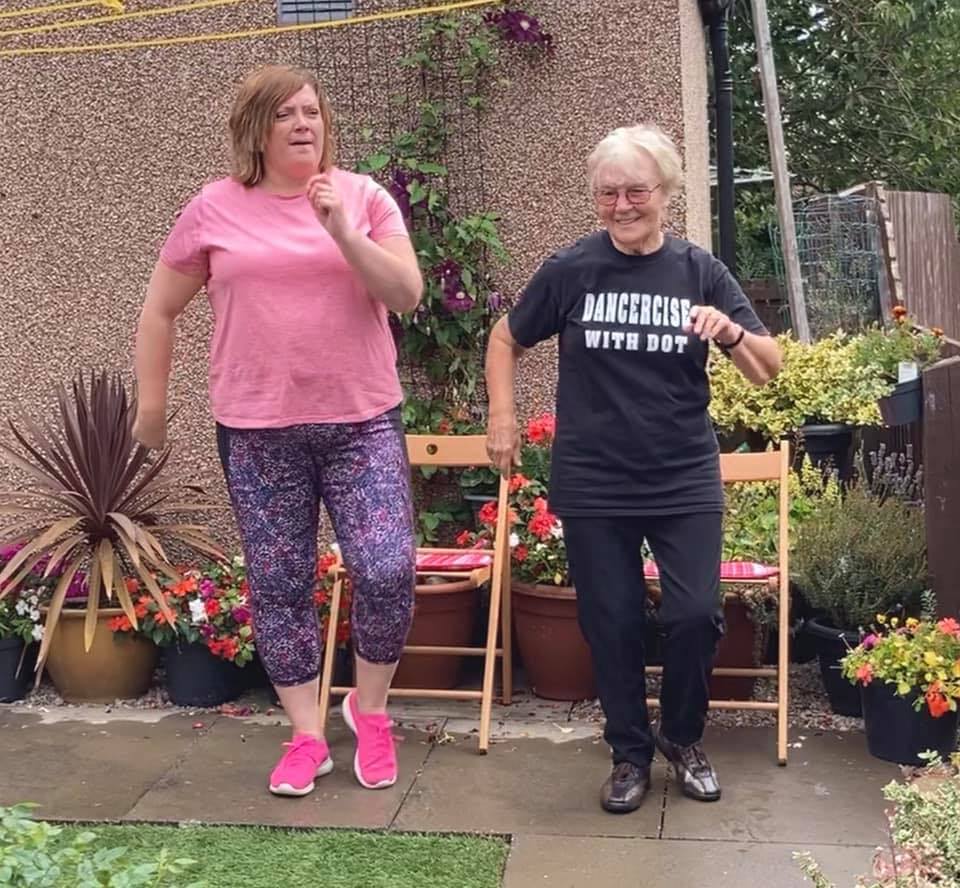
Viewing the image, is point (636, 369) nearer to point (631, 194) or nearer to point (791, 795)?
point (631, 194)

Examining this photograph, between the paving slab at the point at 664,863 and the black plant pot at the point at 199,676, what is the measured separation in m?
1.61

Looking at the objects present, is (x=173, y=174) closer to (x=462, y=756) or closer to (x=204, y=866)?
(x=462, y=756)

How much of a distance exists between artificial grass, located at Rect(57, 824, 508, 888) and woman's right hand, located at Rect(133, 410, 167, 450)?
1.05 metres

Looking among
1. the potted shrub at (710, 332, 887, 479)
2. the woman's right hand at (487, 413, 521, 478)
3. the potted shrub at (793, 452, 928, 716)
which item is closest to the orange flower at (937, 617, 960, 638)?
the potted shrub at (793, 452, 928, 716)

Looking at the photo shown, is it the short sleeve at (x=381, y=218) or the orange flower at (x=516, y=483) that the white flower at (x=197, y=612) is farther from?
the short sleeve at (x=381, y=218)

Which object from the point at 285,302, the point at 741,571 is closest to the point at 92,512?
the point at 285,302

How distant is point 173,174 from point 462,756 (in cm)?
261

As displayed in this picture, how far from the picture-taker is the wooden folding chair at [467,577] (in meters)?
4.25

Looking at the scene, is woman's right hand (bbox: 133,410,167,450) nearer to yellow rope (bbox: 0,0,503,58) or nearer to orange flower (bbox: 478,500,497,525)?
orange flower (bbox: 478,500,497,525)

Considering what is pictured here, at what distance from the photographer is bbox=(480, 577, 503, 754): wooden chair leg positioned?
4086 mm

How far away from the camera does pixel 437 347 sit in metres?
5.14

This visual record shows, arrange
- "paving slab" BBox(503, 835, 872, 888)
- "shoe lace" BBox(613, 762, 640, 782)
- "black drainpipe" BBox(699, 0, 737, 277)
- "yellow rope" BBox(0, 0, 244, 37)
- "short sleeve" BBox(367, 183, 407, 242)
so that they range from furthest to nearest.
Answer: "black drainpipe" BBox(699, 0, 737, 277)
"yellow rope" BBox(0, 0, 244, 37)
"shoe lace" BBox(613, 762, 640, 782)
"short sleeve" BBox(367, 183, 407, 242)
"paving slab" BBox(503, 835, 872, 888)

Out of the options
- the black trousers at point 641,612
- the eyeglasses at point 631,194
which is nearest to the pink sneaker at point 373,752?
the black trousers at point 641,612

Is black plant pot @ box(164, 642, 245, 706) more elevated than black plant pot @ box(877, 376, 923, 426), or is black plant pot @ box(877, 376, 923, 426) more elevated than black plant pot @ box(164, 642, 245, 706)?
black plant pot @ box(877, 376, 923, 426)
